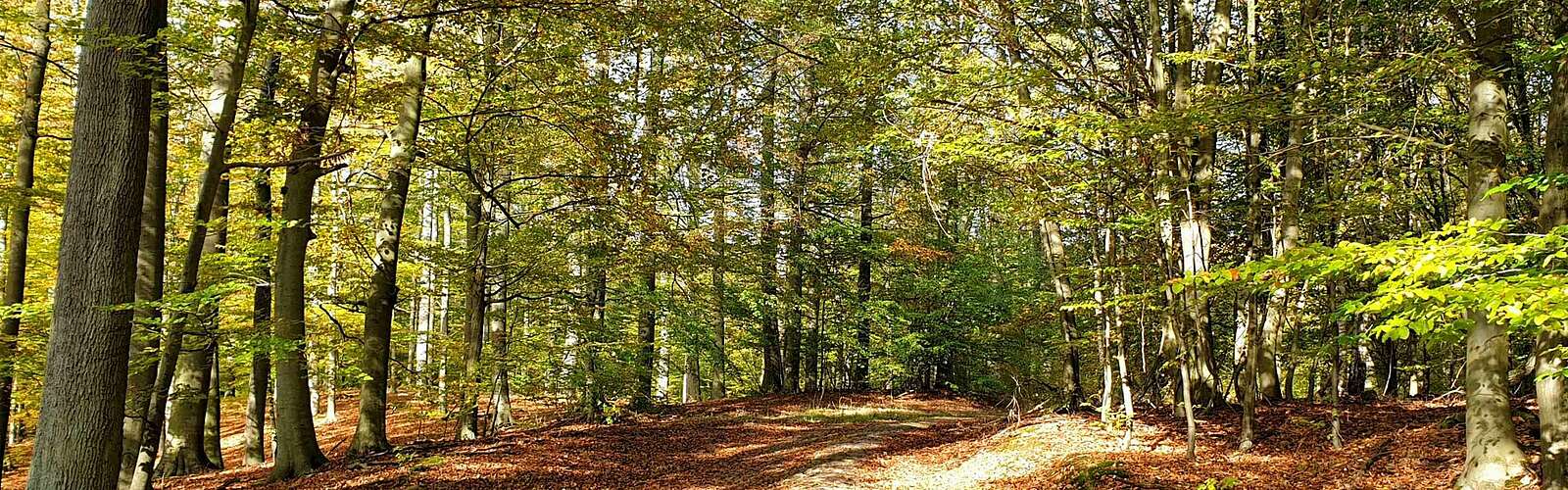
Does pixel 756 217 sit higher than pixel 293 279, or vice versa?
pixel 756 217

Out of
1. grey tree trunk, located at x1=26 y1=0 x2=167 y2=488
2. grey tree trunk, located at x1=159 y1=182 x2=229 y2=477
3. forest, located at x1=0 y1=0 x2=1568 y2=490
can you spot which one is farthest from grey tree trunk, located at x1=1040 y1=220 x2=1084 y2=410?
grey tree trunk, located at x1=159 y1=182 x2=229 y2=477

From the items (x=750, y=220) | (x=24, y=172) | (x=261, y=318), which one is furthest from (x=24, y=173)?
(x=750, y=220)

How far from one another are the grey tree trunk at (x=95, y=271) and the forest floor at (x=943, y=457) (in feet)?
14.9

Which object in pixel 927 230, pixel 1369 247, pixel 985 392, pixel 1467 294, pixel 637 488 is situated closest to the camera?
pixel 1467 294

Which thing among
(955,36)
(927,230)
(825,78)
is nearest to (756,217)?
(927,230)

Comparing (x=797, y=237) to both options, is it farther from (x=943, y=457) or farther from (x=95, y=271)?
(x=95, y=271)

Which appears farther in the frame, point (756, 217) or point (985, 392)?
point (985, 392)

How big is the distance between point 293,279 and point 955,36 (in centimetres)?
942

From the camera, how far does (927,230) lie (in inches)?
876

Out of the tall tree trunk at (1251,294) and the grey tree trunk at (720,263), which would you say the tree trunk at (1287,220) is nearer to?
the tall tree trunk at (1251,294)

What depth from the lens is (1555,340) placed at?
569cm

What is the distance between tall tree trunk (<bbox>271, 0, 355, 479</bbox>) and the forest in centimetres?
5

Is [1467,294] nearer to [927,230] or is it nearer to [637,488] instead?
[637,488]

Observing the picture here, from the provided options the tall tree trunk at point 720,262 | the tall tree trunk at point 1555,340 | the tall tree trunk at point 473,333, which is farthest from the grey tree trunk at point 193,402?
the tall tree trunk at point 1555,340
